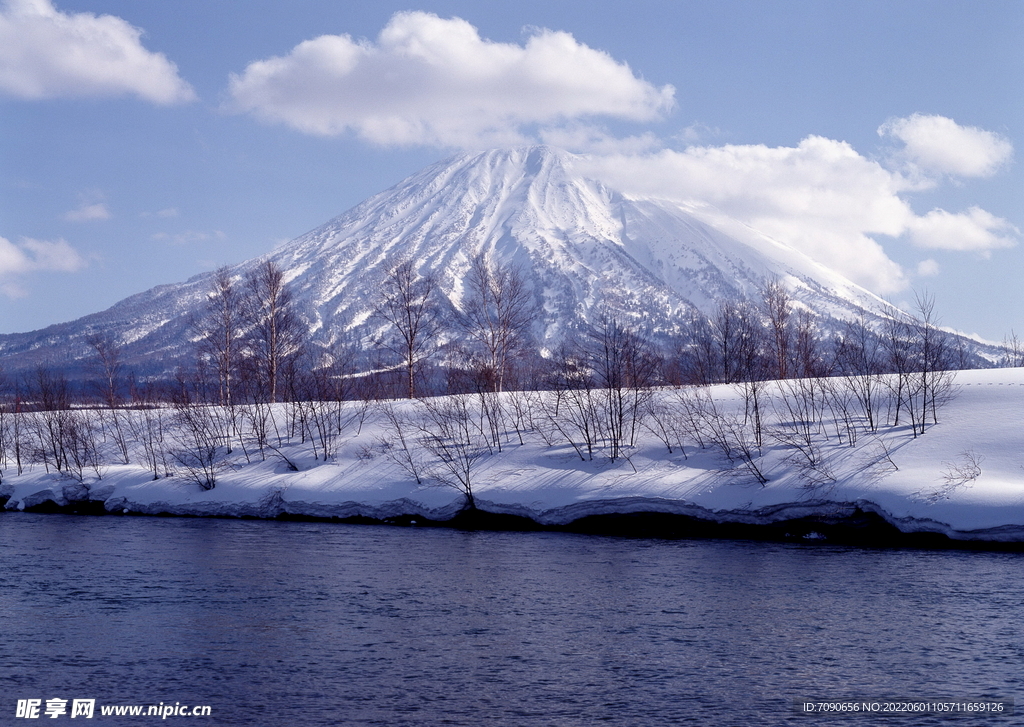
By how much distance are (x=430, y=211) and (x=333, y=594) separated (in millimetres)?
187524

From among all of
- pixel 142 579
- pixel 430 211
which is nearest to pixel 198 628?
pixel 142 579

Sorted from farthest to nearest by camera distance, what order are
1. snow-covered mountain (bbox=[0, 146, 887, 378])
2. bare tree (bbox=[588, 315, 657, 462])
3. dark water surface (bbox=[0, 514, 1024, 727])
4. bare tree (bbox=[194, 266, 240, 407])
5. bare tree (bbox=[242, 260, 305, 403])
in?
snow-covered mountain (bbox=[0, 146, 887, 378]) → bare tree (bbox=[194, 266, 240, 407]) → bare tree (bbox=[242, 260, 305, 403]) → bare tree (bbox=[588, 315, 657, 462]) → dark water surface (bbox=[0, 514, 1024, 727])

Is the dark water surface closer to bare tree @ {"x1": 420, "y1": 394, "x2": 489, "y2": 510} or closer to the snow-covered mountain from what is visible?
bare tree @ {"x1": 420, "y1": 394, "x2": 489, "y2": 510}

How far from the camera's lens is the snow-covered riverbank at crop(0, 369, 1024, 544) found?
75.5ft

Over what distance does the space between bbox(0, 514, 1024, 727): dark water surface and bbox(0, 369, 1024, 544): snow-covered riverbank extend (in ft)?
7.47

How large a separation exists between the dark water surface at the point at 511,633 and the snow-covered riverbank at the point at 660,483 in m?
2.28

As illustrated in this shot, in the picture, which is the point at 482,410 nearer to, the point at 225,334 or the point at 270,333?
the point at 270,333

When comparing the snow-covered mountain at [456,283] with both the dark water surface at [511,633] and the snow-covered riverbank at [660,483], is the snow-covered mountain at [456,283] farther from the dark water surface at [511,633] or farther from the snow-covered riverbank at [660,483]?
the dark water surface at [511,633]

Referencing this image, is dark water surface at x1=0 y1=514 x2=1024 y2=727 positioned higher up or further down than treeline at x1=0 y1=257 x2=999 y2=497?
further down

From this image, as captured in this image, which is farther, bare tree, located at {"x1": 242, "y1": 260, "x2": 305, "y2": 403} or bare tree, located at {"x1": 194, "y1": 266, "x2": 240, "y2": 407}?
bare tree, located at {"x1": 194, "y1": 266, "x2": 240, "y2": 407}

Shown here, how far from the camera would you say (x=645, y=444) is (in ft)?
101

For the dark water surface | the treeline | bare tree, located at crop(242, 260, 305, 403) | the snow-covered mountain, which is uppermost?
the snow-covered mountain

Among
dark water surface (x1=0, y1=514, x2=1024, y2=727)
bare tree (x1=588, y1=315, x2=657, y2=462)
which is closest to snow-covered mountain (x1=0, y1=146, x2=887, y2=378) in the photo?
bare tree (x1=588, y1=315, x2=657, y2=462)

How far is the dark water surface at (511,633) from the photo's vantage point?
10.2 meters
